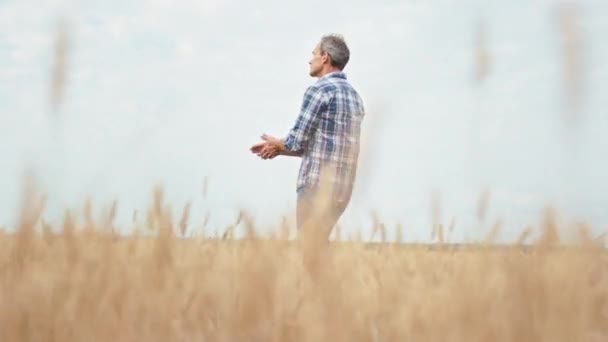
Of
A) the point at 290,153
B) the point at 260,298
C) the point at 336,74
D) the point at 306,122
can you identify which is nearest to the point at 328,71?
the point at 336,74

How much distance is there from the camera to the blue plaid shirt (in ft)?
12.4

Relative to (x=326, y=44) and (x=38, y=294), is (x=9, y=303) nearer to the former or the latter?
(x=38, y=294)

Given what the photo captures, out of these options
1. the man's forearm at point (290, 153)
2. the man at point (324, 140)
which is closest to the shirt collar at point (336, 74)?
the man at point (324, 140)

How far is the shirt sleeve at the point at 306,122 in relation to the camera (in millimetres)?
3771

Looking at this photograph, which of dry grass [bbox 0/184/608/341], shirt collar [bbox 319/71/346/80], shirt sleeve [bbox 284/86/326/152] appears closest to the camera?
dry grass [bbox 0/184/608/341]

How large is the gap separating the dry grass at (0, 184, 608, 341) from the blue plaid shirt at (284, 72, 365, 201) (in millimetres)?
1787

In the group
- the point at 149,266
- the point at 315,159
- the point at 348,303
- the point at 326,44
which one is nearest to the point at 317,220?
the point at 348,303

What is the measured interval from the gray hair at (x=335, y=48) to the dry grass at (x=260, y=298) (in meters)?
2.15

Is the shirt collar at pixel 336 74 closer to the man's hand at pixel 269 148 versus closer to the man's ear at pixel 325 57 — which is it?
the man's ear at pixel 325 57

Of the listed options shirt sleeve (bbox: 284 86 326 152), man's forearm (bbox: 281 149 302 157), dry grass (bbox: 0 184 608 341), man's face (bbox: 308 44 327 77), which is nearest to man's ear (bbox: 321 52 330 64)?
man's face (bbox: 308 44 327 77)

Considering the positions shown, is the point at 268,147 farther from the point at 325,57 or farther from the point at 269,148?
the point at 325,57

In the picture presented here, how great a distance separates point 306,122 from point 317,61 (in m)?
0.45

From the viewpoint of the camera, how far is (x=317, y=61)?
4.02 meters

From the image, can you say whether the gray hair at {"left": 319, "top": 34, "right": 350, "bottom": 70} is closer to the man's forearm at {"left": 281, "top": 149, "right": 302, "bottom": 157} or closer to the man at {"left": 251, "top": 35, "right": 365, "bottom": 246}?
the man at {"left": 251, "top": 35, "right": 365, "bottom": 246}
